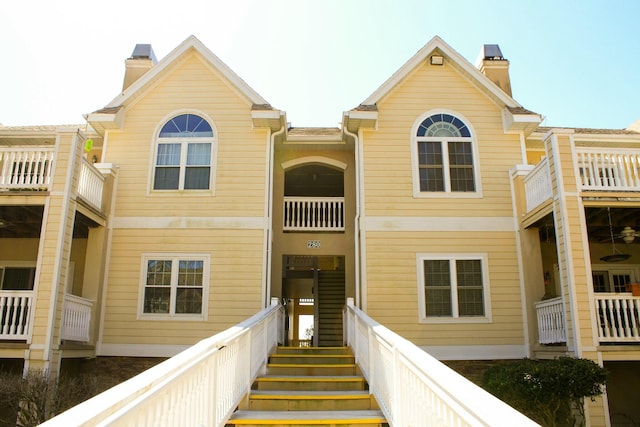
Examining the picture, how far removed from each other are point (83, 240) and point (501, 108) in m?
11.9

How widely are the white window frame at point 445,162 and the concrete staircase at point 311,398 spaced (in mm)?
5020

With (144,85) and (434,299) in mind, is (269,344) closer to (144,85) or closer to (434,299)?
(434,299)

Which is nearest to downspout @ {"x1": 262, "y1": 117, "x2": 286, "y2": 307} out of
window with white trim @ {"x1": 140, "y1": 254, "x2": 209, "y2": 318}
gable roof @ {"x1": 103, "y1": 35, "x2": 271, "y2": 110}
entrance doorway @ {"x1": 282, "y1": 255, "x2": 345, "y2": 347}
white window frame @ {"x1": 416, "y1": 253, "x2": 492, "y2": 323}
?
gable roof @ {"x1": 103, "y1": 35, "x2": 271, "y2": 110}

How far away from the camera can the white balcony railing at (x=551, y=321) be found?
11.0 m

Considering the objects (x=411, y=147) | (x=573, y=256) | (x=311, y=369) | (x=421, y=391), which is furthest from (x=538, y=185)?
(x=421, y=391)

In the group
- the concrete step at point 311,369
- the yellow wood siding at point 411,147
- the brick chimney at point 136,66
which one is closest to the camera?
the concrete step at point 311,369

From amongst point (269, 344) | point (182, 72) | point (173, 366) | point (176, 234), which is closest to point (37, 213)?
point (176, 234)

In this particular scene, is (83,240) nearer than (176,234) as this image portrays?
No

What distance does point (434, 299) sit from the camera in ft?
41.8

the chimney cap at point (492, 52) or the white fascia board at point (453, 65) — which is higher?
the chimney cap at point (492, 52)

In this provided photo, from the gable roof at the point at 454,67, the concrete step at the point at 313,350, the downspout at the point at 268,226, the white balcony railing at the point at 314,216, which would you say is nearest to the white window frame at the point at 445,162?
the gable roof at the point at 454,67

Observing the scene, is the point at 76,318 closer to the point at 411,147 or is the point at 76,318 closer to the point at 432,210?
the point at 432,210

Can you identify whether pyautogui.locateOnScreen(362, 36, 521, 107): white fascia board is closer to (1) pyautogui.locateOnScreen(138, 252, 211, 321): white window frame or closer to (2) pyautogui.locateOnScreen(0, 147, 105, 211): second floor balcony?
(1) pyautogui.locateOnScreen(138, 252, 211, 321): white window frame

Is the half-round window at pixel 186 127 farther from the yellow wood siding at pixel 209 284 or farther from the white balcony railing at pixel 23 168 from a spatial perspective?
the white balcony railing at pixel 23 168
